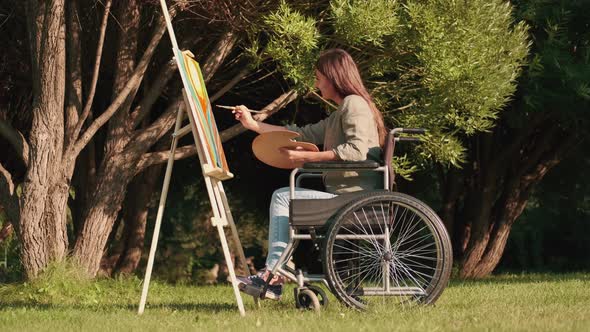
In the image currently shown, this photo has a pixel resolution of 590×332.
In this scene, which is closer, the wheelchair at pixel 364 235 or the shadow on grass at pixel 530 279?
the wheelchair at pixel 364 235

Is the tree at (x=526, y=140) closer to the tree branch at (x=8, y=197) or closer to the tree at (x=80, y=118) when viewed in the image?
the tree at (x=80, y=118)

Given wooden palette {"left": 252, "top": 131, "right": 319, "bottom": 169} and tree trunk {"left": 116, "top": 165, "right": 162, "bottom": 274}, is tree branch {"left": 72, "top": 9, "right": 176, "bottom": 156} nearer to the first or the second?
tree trunk {"left": 116, "top": 165, "right": 162, "bottom": 274}

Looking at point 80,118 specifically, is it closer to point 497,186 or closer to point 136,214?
point 136,214

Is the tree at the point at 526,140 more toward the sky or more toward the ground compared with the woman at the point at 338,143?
more toward the sky

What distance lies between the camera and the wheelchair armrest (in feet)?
18.5

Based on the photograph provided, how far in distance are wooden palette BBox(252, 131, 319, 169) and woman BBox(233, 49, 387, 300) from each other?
0.06 m

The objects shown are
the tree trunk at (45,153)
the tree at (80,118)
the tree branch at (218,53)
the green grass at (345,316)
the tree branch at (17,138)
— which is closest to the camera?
the green grass at (345,316)

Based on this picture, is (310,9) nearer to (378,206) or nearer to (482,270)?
(378,206)

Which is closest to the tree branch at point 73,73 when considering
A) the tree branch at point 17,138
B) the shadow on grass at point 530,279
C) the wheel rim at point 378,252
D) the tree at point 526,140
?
the tree branch at point 17,138

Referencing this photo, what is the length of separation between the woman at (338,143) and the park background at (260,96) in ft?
8.75

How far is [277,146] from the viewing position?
19.8 feet

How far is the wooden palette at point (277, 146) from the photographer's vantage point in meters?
5.95

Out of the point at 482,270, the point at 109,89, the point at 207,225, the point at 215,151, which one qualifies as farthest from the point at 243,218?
the point at 215,151

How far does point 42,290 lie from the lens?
8750 millimetres
